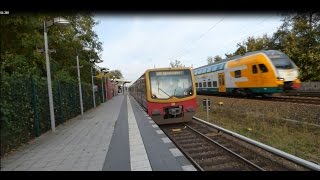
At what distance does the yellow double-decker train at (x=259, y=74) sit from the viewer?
20.0m

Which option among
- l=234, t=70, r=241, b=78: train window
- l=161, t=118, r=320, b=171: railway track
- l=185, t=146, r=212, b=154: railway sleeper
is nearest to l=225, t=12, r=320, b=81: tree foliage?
l=234, t=70, r=241, b=78: train window

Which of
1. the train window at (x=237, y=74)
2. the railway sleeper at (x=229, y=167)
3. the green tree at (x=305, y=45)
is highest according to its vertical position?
the green tree at (x=305, y=45)

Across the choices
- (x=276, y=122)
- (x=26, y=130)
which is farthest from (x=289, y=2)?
(x=276, y=122)

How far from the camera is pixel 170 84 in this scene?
A: 46.5 ft

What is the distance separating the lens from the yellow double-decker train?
65.5 ft

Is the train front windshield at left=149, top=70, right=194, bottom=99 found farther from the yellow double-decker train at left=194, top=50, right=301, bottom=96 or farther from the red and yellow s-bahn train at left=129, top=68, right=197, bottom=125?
the yellow double-decker train at left=194, top=50, right=301, bottom=96

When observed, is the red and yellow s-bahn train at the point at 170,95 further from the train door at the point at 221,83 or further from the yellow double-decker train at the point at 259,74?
the train door at the point at 221,83

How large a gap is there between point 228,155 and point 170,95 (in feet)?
19.6

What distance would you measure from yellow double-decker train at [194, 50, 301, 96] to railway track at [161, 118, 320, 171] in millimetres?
9170

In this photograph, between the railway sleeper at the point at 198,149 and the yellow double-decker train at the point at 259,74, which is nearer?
the railway sleeper at the point at 198,149

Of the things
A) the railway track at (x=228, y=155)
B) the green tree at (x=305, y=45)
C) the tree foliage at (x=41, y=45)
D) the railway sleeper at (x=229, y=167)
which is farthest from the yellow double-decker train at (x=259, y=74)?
the green tree at (x=305, y=45)

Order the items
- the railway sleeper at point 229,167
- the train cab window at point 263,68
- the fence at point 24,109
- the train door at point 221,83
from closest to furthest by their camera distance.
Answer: the railway sleeper at point 229,167 → the fence at point 24,109 → the train cab window at point 263,68 → the train door at point 221,83

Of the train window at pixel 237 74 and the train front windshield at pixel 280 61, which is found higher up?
the train front windshield at pixel 280 61

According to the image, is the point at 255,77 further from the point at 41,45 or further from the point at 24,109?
the point at 24,109
